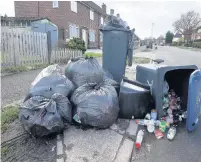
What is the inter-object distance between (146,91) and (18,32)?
5723 millimetres

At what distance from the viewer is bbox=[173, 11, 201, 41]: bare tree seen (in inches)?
2282

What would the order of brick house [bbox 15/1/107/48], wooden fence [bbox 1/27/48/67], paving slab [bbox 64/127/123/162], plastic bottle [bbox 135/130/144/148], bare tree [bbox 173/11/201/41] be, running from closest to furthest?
paving slab [bbox 64/127/123/162] → plastic bottle [bbox 135/130/144/148] → wooden fence [bbox 1/27/48/67] → brick house [bbox 15/1/107/48] → bare tree [bbox 173/11/201/41]

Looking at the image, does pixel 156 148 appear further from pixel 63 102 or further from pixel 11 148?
pixel 11 148

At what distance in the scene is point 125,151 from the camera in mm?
2197

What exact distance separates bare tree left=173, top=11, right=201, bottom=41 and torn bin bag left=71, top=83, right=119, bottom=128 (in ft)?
214

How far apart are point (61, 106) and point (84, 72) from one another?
978 mm

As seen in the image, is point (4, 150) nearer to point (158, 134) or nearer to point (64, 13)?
point (158, 134)

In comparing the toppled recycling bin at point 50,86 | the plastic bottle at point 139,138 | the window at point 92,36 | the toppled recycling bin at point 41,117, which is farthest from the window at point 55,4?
the plastic bottle at point 139,138

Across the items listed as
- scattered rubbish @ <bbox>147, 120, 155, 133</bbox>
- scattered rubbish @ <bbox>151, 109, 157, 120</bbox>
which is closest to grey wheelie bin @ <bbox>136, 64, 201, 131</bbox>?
scattered rubbish @ <bbox>151, 109, 157, 120</bbox>

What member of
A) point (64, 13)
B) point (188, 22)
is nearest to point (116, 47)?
point (64, 13)

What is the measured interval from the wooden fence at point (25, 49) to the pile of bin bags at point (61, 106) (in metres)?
4.01

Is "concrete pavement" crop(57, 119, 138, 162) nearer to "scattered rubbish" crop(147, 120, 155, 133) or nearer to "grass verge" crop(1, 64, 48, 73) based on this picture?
"scattered rubbish" crop(147, 120, 155, 133)

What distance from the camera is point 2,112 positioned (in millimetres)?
2984

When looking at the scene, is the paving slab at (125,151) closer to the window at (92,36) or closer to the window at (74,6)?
the window at (74,6)
